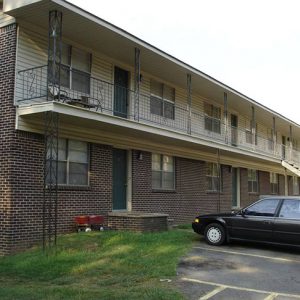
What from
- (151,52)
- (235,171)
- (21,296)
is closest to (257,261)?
(21,296)

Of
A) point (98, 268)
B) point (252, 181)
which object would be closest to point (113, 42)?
point (98, 268)

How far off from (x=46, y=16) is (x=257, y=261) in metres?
8.23

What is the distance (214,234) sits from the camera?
A: 12.9 metres

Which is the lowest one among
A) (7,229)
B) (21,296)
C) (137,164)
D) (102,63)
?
(21,296)

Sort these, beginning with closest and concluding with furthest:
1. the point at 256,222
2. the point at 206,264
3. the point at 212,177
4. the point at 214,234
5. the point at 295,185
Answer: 1. the point at 206,264
2. the point at 256,222
3. the point at 214,234
4. the point at 212,177
5. the point at 295,185

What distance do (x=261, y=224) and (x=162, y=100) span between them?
8.23 m

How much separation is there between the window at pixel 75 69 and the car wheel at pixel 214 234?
18.8ft

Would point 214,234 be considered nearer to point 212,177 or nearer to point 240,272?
point 240,272

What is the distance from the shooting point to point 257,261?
10820 mm

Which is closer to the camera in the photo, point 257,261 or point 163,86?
point 257,261

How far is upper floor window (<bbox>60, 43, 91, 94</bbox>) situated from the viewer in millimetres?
14102

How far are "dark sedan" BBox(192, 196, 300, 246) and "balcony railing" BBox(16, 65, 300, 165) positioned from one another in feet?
13.9

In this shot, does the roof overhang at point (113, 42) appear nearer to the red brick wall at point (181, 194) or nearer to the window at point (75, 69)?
the window at point (75, 69)

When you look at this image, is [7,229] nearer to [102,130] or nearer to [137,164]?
[102,130]
